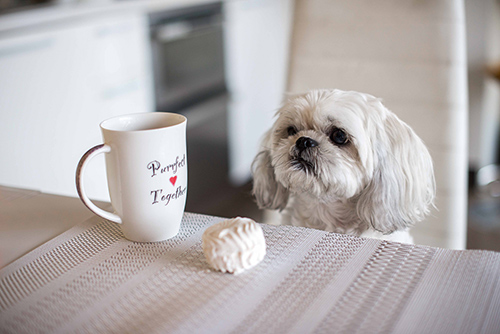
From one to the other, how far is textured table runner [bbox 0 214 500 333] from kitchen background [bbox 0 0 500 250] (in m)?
0.80

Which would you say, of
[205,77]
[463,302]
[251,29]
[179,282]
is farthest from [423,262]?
[251,29]

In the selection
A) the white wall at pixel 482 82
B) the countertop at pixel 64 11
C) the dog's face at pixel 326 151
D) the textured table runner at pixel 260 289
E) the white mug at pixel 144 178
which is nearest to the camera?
the textured table runner at pixel 260 289

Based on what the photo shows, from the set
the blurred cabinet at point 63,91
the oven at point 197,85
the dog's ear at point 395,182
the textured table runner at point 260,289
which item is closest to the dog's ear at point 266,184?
the dog's ear at point 395,182

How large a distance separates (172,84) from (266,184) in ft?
4.47

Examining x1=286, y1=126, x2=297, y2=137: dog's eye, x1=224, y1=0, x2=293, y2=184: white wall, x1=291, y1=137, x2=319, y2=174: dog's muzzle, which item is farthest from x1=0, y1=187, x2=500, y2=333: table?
x1=224, y1=0, x2=293, y2=184: white wall

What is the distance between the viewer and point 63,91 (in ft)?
5.51

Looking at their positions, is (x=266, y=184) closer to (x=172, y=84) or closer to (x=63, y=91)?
(x=63, y=91)

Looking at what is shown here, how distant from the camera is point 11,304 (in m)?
0.45

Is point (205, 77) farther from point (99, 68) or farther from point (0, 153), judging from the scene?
point (0, 153)

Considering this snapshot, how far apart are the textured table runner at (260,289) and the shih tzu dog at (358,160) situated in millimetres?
293

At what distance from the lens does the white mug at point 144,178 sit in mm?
521

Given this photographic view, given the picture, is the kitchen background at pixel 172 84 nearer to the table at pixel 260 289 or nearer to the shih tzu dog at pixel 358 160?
the shih tzu dog at pixel 358 160

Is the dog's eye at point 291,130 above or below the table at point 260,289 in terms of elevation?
above

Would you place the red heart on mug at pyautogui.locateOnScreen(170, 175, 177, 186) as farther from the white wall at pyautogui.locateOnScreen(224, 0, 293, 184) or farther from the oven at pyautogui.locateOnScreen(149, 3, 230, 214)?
the white wall at pyautogui.locateOnScreen(224, 0, 293, 184)
